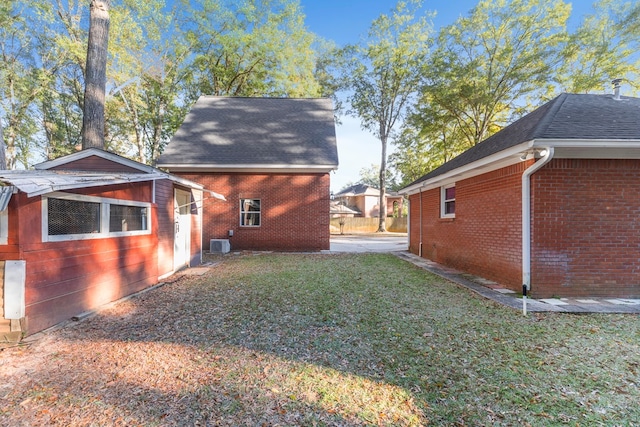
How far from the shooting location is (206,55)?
68.5 ft

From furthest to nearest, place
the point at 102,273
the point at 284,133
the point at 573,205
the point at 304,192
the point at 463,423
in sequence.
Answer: the point at 284,133 → the point at 304,192 → the point at 573,205 → the point at 102,273 → the point at 463,423

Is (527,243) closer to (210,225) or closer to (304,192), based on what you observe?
(304,192)

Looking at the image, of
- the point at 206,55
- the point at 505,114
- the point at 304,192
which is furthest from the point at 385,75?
the point at 304,192

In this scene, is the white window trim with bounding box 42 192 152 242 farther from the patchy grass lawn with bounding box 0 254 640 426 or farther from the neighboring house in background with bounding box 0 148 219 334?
the patchy grass lawn with bounding box 0 254 640 426

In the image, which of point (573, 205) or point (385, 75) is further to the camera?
point (385, 75)

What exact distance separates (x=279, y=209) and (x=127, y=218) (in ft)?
23.1

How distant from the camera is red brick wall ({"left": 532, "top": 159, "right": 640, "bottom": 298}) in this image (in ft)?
17.4

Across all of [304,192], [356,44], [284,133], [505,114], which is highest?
[356,44]

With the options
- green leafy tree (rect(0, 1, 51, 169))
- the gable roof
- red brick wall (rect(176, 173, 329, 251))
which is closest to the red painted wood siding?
red brick wall (rect(176, 173, 329, 251))

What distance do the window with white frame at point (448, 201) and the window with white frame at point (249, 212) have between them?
7449 millimetres

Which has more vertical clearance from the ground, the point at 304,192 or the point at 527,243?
the point at 304,192

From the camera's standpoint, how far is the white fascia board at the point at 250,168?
39.1 ft

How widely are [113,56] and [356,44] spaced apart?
1970 cm

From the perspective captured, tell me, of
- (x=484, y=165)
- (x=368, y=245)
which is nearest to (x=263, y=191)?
(x=368, y=245)
